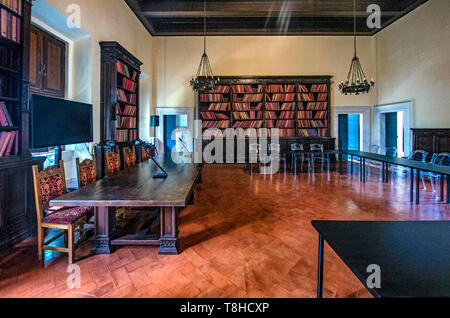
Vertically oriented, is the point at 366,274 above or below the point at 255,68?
below

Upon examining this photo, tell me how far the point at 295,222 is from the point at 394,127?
7336 mm

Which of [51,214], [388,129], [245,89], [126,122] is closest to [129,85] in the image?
[126,122]

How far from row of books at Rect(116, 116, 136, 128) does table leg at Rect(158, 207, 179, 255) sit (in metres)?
3.61

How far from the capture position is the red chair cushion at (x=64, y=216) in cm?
214

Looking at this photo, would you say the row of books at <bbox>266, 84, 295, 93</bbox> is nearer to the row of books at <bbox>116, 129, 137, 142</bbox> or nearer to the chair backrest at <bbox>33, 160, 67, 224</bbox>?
the row of books at <bbox>116, 129, 137, 142</bbox>

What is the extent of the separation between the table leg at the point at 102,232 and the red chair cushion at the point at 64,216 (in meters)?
0.15

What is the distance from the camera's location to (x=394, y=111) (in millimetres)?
7273

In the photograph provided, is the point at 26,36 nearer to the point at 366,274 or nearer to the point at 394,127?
the point at 366,274

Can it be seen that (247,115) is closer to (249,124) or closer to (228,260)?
(249,124)

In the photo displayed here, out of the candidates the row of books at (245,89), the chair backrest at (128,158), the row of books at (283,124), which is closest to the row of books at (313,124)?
the row of books at (283,124)

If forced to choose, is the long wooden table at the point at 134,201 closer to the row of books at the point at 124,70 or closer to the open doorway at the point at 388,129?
the row of books at the point at 124,70

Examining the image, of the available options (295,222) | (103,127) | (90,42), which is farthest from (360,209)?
(90,42)
